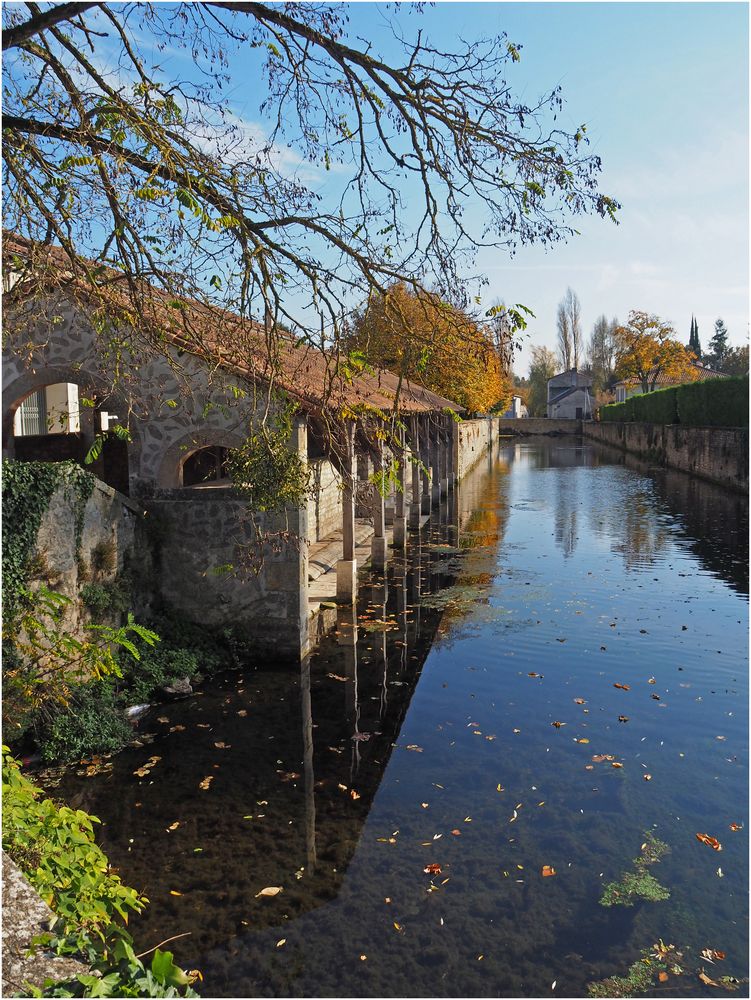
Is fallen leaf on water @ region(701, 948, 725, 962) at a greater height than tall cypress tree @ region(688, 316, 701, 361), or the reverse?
tall cypress tree @ region(688, 316, 701, 361)

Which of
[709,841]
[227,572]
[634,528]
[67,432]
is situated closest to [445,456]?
[634,528]

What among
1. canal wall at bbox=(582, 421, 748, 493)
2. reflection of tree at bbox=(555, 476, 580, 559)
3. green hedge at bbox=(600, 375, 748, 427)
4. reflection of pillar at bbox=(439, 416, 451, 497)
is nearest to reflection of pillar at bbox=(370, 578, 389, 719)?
reflection of tree at bbox=(555, 476, 580, 559)

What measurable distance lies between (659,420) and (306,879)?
4298cm

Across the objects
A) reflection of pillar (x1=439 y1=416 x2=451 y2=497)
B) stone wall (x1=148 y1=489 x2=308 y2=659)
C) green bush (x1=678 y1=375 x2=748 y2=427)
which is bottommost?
stone wall (x1=148 y1=489 x2=308 y2=659)

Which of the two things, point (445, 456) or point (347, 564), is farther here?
point (445, 456)

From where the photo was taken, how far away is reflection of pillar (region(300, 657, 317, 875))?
607 cm

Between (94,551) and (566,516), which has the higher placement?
(94,551)

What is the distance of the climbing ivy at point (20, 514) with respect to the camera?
24.2 ft

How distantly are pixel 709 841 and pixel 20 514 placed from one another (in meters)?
6.84

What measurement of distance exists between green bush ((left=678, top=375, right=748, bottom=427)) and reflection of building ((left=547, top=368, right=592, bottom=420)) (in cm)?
5163

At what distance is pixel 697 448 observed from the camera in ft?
111

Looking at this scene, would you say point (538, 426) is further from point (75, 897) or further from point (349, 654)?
point (75, 897)

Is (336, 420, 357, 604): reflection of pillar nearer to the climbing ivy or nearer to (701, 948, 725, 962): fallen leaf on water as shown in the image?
the climbing ivy

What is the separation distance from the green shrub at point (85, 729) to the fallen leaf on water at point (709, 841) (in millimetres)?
5370
